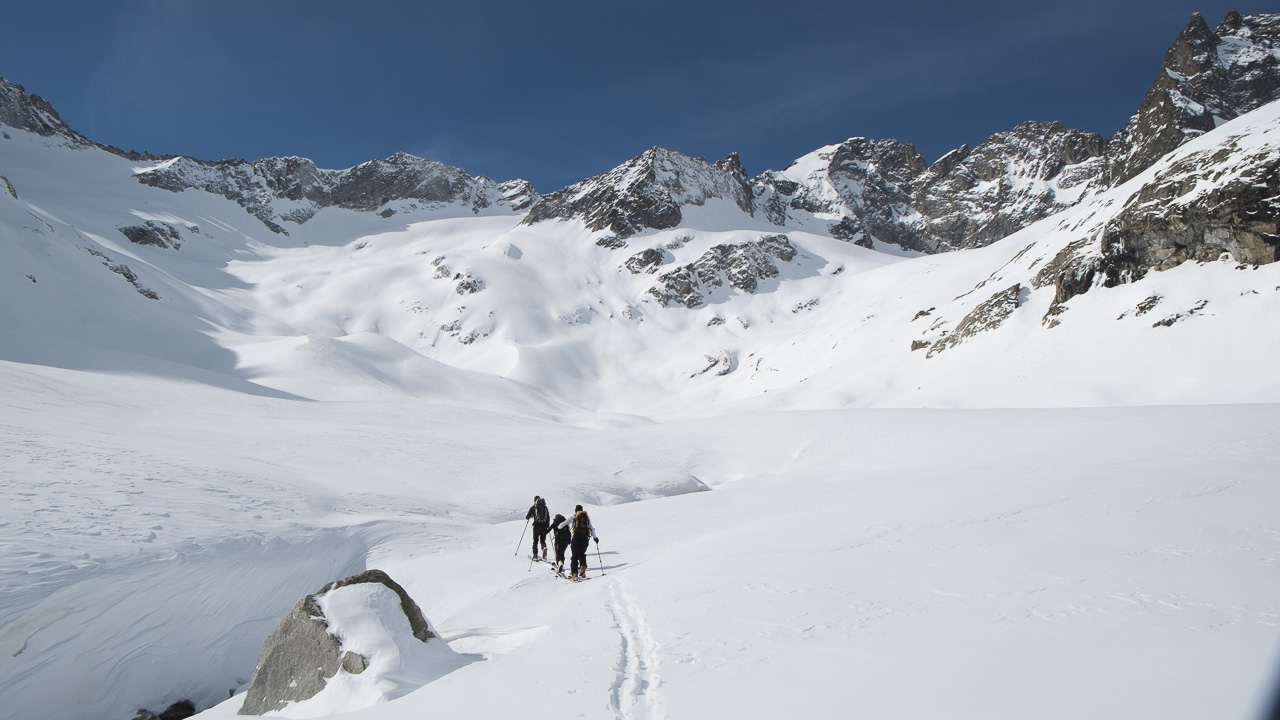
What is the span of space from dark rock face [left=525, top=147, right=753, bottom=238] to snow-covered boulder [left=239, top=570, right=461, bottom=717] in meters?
112

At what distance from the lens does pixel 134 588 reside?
29.5ft

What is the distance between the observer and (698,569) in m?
8.63

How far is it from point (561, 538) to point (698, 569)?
10.4 ft

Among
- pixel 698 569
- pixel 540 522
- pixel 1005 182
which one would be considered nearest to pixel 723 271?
pixel 540 522

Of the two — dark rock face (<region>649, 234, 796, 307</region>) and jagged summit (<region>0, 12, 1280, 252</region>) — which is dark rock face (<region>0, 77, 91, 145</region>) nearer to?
jagged summit (<region>0, 12, 1280, 252</region>)

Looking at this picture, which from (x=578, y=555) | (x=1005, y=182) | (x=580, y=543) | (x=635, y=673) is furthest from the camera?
(x=1005, y=182)

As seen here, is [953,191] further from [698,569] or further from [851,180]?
[698,569]

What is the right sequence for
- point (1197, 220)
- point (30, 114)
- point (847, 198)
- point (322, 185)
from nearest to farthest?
point (1197, 220)
point (30, 114)
point (322, 185)
point (847, 198)

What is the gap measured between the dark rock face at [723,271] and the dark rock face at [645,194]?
61.8 feet

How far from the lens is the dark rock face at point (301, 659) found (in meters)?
6.00

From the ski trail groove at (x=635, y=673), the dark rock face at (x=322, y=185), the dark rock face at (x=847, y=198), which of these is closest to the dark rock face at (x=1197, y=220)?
the ski trail groove at (x=635, y=673)

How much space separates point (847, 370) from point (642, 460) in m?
34.8

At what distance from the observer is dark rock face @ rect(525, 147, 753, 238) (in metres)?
119

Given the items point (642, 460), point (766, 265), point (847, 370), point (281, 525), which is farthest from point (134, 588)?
point (766, 265)
